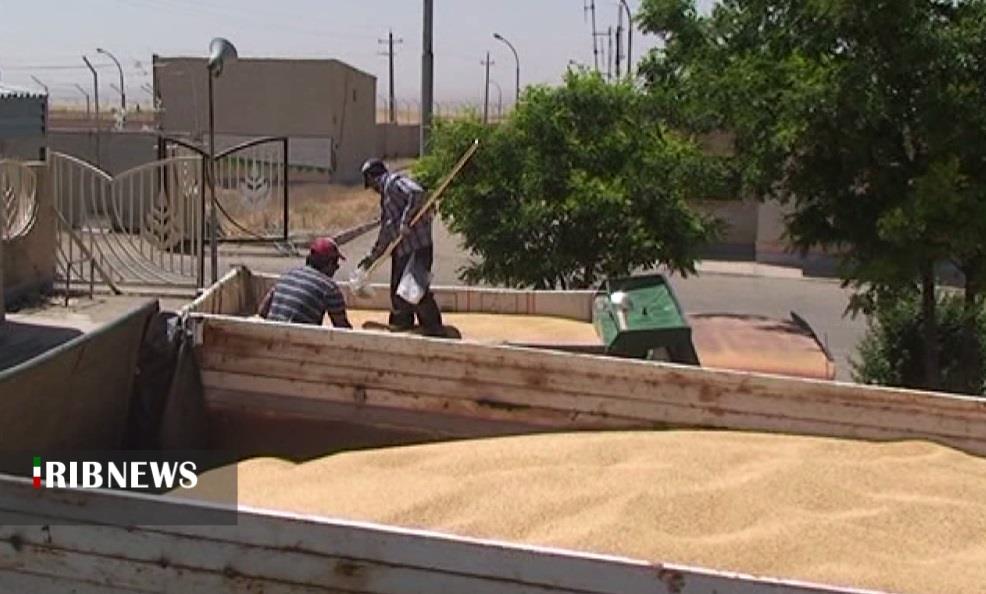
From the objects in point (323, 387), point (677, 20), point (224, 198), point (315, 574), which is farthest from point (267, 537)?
point (224, 198)

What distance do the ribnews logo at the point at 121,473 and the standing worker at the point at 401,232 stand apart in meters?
2.46

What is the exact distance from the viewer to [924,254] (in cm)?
860

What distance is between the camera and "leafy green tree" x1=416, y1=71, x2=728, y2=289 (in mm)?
10148

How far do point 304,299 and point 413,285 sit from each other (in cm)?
93

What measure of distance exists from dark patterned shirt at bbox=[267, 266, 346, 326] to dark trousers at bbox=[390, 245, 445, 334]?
0.81 meters

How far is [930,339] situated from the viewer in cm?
948

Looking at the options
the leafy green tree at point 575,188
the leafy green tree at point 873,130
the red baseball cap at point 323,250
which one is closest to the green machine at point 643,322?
the red baseball cap at point 323,250

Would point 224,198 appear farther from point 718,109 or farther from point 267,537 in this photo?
point 267,537

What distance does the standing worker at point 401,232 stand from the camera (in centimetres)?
694

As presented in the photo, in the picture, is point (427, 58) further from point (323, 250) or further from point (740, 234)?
point (323, 250)

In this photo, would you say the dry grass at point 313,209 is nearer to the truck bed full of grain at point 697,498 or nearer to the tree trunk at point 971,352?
the tree trunk at point 971,352

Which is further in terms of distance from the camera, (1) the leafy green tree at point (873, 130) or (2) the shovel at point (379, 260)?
(1) the leafy green tree at point (873, 130)

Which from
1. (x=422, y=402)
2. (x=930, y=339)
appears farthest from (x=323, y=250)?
(x=930, y=339)

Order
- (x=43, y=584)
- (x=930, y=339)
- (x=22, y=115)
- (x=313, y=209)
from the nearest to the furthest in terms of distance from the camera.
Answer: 1. (x=43, y=584)
2. (x=22, y=115)
3. (x=930, y=339)
4. (x=313, y=209)
